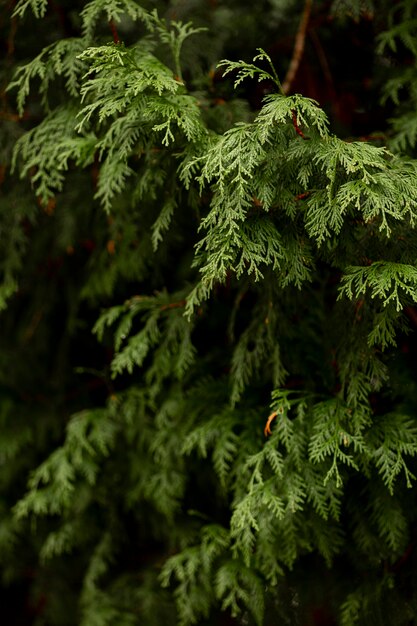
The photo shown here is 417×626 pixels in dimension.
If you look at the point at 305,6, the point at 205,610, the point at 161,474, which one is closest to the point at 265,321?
the point at 161,474

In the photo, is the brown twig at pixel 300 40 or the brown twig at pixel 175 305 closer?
the brown twig at pixel 175 305

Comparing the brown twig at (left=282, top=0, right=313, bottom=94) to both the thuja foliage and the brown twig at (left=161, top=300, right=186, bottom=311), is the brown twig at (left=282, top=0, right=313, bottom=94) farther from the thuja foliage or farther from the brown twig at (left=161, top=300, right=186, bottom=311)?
the brown twig at (left=161, top=300, right=186, bottom=311)

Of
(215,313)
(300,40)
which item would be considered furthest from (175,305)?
(300,40)

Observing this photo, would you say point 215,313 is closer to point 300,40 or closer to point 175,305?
point 175,305

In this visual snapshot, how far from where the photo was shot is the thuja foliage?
188cm

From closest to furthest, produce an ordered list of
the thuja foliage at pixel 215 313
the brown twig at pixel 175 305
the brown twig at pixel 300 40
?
the thuja foliage at pixel 215 313 < the brown twig at pixel 175 305 < the brown twig at pixel 300 40

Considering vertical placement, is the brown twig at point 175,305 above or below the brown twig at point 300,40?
below

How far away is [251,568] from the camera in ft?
8.07

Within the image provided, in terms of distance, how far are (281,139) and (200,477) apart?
1.68 meters

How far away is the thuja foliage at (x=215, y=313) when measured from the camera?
1.88 meters

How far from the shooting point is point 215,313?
301 cm

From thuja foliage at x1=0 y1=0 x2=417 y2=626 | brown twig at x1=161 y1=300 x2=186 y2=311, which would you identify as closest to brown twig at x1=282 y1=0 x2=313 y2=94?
thuja foliage at x1=0 y1=0 x2=417 y2=626

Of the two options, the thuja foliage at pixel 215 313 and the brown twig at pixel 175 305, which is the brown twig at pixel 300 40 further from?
the brown twig at pixel 175 305

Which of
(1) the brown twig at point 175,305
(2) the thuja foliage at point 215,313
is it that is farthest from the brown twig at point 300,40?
(1) the brown twig at point 175,305
